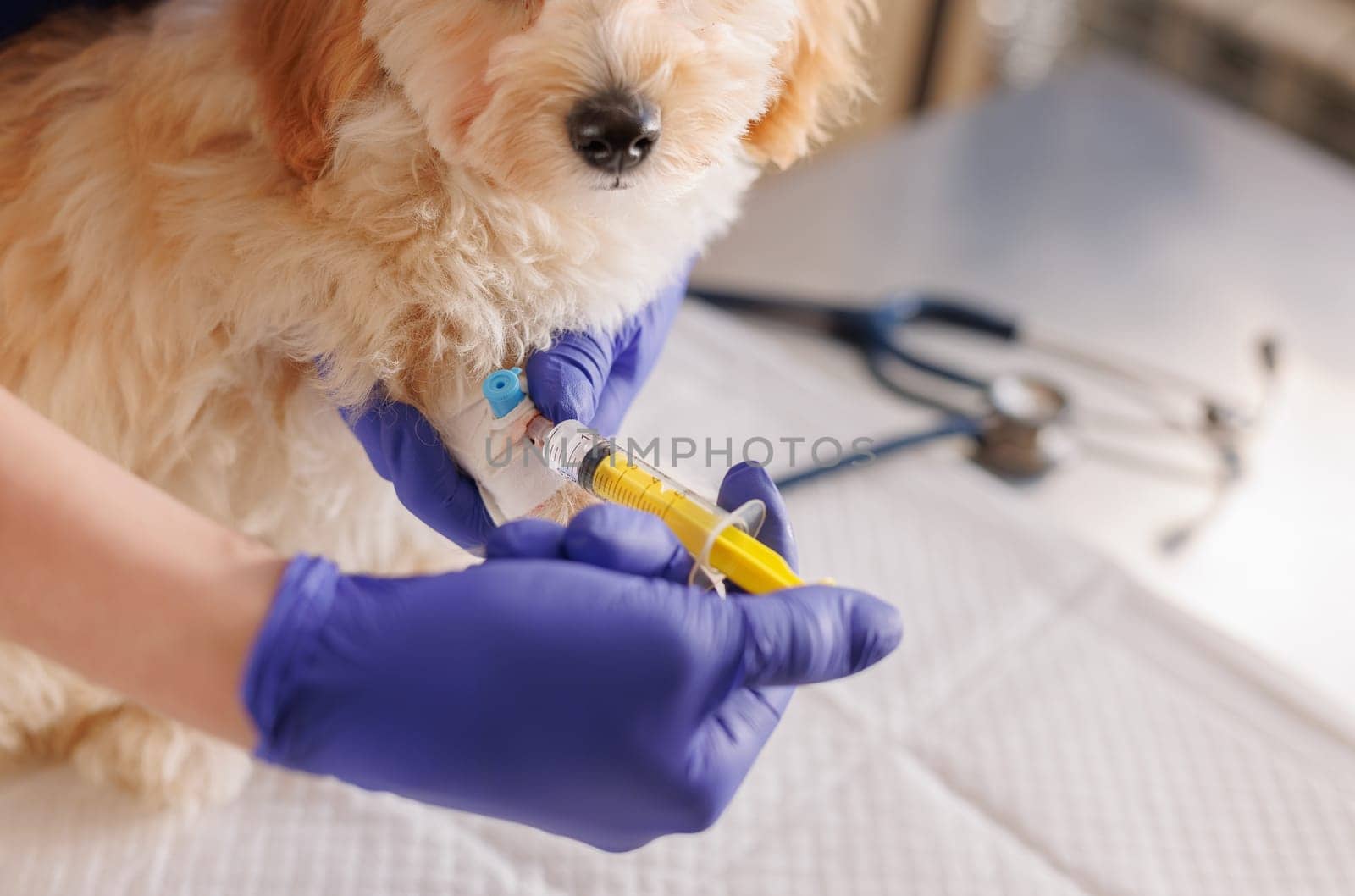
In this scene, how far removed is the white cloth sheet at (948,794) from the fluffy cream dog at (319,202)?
17 centimetres

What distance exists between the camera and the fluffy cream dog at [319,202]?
58cm

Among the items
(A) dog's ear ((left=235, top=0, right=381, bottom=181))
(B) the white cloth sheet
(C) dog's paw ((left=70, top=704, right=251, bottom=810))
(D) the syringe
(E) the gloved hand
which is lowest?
(C) dog's paw ((left=70, top=704, right=251, bottom=810))

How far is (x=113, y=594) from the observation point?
478 millimetres

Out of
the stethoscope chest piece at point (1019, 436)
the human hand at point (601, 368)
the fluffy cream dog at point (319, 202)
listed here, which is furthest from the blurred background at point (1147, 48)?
the fluffy cream dog at point (319, 202)

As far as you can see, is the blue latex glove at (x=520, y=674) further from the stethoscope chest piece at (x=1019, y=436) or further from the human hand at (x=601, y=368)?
the stethoscope chest piece at (x=1019, y=436)

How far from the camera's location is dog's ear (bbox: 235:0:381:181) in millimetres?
595

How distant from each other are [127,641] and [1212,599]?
93cm

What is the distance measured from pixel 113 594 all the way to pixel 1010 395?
0.89m

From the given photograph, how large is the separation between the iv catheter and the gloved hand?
0.02 meters

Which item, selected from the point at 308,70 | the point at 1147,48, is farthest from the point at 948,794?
the point at 1147,48

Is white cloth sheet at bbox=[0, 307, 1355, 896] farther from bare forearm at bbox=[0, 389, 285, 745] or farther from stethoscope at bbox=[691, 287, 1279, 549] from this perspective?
bare forearm at bbox=[0, 389, 285, 745]

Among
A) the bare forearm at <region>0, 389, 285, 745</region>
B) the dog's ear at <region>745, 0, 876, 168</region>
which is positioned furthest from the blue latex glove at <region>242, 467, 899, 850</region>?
the dog's ear at <region>745, 0, 876, 168</region>

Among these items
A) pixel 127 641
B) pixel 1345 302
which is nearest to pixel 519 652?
pixel 127 641

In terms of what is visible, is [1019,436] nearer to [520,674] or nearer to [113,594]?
[520,674]
